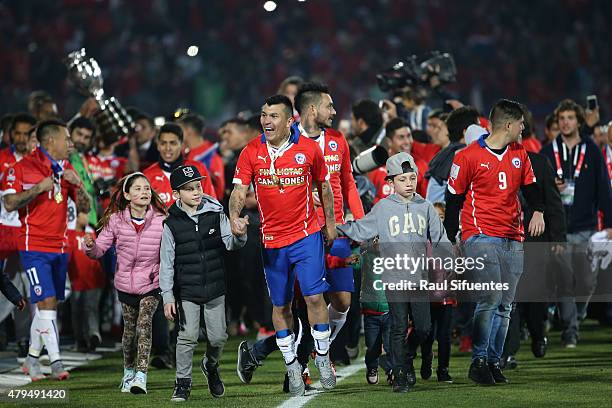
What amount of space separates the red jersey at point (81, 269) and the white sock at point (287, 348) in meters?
4.57

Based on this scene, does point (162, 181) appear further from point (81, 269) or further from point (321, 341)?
point (321, 341)

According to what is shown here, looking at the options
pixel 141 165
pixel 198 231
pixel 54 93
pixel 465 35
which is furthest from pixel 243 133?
pixel 465 35

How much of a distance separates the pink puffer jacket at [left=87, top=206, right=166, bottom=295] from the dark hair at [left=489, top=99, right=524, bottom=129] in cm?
287

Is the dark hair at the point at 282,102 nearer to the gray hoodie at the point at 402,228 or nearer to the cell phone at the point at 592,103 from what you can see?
the gray hoodie at the point at 402,228

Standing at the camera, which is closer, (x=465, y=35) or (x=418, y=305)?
(x=418, y=305)

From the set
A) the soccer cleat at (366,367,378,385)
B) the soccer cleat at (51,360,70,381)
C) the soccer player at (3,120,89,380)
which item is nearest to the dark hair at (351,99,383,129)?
the soccer player at (3,120,89,380)

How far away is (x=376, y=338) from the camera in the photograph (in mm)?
11406

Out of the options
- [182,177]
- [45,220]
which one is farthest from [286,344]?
[45,220]

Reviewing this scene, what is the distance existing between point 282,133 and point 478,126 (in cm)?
237

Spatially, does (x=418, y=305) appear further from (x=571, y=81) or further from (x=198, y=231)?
(x=571, y=81)

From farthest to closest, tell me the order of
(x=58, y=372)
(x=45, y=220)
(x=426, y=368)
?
→ (x=45, y=220) → (x=58, y=372) → (x=426, y=368)

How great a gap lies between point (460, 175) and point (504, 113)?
0.59 m

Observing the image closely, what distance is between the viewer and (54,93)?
22750 millimetres

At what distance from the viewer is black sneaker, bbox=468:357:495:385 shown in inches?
420
